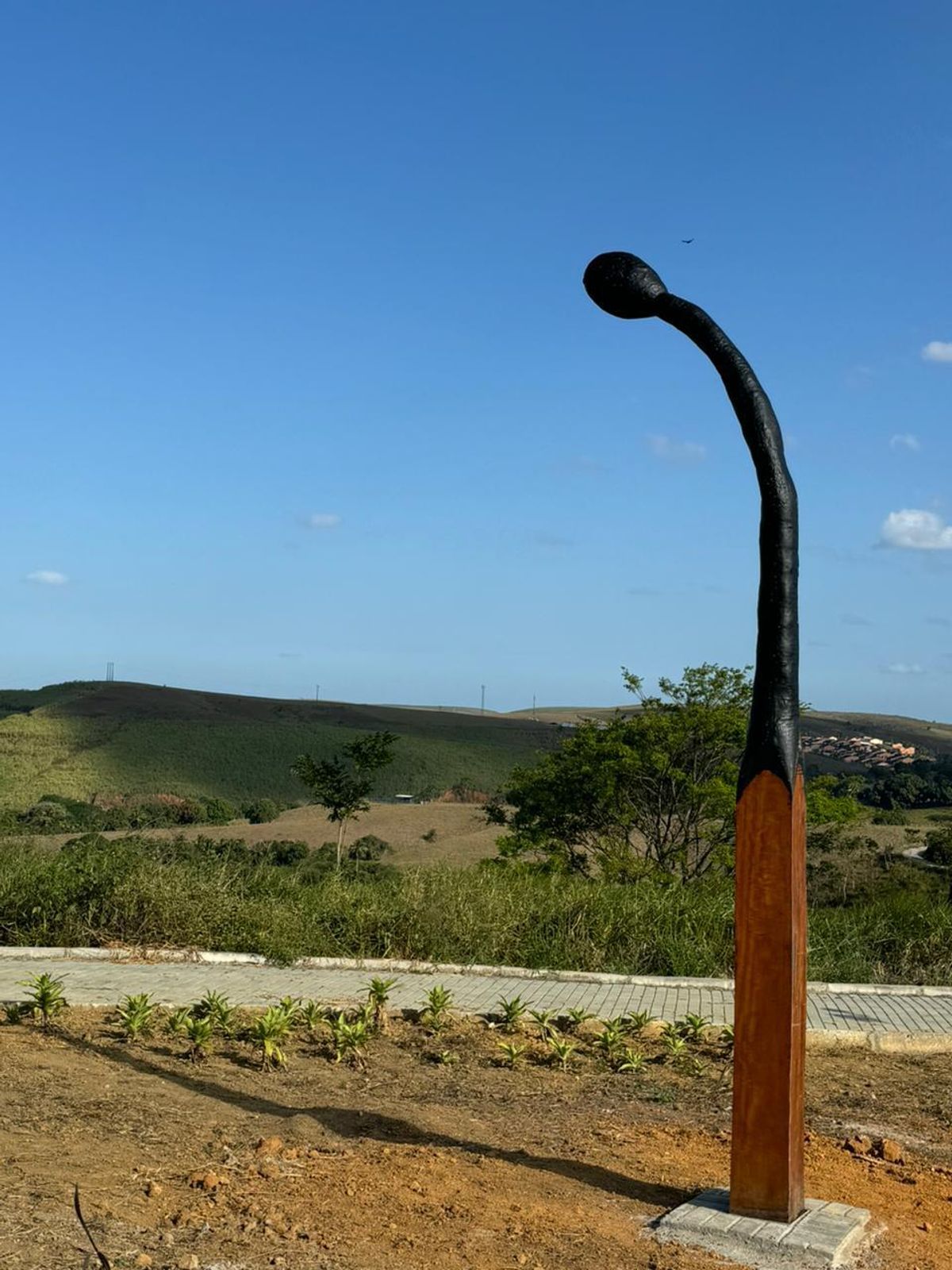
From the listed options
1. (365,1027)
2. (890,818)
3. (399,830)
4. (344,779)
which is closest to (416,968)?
(365,1027)

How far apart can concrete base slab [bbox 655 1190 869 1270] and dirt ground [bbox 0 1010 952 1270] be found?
0.30 feet

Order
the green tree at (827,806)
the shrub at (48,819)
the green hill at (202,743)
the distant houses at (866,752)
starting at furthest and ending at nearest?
the distant houses at (866,752) → the green hill at (202,743) → the shrub at (48,819) → the green tree at (827,806)

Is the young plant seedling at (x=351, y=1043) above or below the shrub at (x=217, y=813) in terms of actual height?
above

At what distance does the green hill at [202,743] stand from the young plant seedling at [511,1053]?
3463cm

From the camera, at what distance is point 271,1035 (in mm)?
6777

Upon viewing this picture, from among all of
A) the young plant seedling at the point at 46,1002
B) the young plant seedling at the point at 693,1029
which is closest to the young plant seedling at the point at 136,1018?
the young plant seedling at the point at 46,1002

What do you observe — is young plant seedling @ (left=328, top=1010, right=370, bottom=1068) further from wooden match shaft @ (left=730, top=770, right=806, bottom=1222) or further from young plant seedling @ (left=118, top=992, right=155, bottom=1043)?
wooden match shaft @ (left=730, top=770, right=806, bottom=1222)

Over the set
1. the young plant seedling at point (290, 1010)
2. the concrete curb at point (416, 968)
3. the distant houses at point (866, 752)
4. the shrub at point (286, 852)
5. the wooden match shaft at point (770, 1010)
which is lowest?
the shrub at point (286, 852)

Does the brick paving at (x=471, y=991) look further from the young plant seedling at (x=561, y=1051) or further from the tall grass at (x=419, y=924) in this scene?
the young plant seedling at (x=561, y=1051)

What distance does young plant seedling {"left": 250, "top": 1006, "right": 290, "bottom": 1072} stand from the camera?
6672mm

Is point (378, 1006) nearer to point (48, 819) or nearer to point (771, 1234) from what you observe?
point (771, 1234)

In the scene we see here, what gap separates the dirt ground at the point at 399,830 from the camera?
2845cm

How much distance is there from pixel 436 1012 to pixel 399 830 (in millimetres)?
25029

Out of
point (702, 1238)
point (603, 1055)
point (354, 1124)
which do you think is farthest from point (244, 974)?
point (702, 1238)
